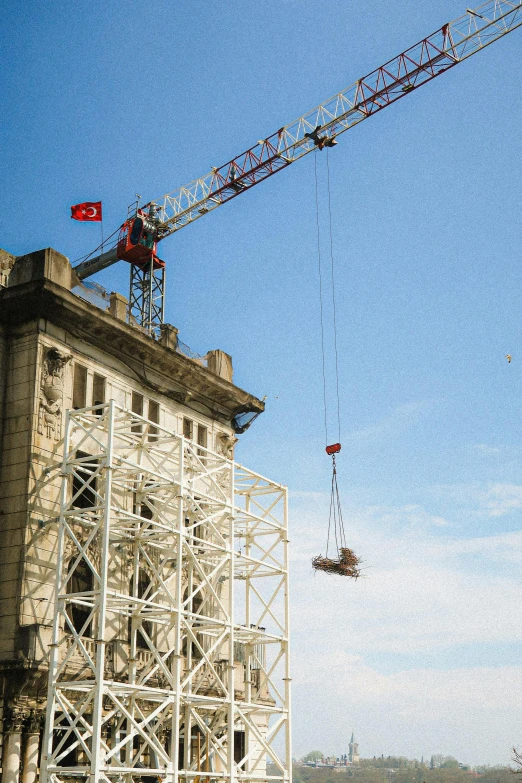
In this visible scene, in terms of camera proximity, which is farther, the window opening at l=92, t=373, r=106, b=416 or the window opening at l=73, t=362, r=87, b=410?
the window opening at l=92, t=373, r=106, b=416

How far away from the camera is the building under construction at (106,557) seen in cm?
3184

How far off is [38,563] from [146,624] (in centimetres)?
694

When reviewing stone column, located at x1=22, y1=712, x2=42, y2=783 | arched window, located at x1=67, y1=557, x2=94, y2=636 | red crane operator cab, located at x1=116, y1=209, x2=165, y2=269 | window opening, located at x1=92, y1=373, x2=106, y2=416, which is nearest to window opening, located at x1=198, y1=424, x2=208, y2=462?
window opening, located at x1=92, y1=373, x2=106, y2=416

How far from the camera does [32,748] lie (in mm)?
32375

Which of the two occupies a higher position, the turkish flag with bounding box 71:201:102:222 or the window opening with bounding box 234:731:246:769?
the turkish flag with bounding box 71:201:102:222

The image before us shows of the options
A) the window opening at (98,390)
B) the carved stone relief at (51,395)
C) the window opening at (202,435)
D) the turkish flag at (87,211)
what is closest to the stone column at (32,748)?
the carved stone relief at (51,395)

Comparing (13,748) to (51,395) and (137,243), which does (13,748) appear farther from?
(137,243)

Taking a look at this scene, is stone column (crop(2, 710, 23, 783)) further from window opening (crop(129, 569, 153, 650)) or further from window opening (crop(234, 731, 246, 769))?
window opening (crop(234, 731, 246, 769))

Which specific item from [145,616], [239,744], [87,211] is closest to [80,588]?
[145,616]

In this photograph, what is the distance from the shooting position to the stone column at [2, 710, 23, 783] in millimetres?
31422

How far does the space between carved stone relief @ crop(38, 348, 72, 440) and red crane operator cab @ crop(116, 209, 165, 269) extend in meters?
39.4

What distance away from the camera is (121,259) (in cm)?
7550

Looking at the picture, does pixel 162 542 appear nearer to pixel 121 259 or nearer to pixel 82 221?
pixel 82 221

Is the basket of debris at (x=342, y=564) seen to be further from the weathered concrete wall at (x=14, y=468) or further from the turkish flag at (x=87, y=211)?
the turkish flag at (x=87, y=211)
